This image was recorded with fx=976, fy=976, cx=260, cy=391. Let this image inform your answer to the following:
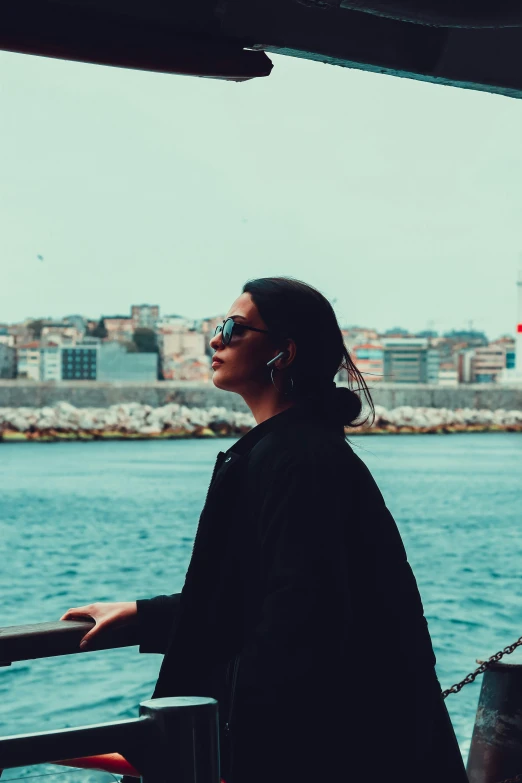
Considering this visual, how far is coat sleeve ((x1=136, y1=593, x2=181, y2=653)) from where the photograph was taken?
1.29 metres

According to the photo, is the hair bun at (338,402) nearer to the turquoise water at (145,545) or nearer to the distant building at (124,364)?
the turquoise water at (145,545)

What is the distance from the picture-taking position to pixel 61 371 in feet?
158

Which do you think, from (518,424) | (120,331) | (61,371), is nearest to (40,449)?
(61,371)

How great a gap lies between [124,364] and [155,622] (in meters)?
48.8

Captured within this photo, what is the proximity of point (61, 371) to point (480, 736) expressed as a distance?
4703 cm

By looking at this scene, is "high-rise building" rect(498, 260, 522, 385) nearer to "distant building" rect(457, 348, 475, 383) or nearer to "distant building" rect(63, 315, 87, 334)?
"distant building" rect(457, 348, 475, 383)

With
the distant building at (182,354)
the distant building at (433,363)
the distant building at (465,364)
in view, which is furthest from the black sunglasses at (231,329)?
the distant building at (465,364)

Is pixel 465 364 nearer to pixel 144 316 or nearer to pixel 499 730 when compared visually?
pixel 144 316

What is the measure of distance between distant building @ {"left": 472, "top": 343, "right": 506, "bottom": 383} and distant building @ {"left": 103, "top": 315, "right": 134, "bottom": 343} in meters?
18.6

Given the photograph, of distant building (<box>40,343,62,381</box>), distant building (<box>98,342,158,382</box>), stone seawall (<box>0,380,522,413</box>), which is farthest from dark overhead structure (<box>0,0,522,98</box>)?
distant building (<box>98,342,158,382</box>)

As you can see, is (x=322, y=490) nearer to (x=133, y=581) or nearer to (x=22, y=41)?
(x=22, y=41)

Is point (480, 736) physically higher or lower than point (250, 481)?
lower

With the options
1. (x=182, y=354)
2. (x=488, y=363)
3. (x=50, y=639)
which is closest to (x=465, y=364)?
(x=488, y=363)

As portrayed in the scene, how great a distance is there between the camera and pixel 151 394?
47.6 meters
